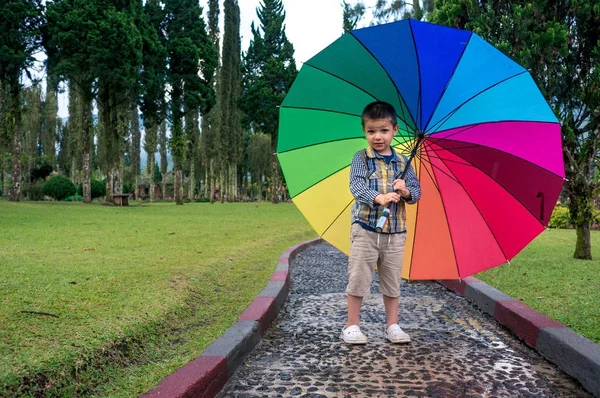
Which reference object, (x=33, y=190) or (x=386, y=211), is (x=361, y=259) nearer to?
(x=386, y=211)

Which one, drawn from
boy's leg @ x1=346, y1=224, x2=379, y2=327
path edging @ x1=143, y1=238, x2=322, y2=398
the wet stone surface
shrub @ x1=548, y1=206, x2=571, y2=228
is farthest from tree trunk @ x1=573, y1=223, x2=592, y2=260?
shrub @ x1=548, y1=206, x2=571, y2=228

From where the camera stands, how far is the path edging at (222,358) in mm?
2795

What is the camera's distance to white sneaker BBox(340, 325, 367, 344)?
4.02 meters

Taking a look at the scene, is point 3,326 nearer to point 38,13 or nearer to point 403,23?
point 403,23

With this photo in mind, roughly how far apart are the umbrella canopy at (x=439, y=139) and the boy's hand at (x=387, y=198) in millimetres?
744

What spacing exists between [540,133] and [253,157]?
58.9 metres

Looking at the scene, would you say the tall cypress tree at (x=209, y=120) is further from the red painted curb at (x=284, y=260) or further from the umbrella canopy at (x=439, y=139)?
the umbrella canopy at (x=439, y=139)

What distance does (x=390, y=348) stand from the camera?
13.1 feet

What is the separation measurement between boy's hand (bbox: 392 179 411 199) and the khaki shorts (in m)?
0.39

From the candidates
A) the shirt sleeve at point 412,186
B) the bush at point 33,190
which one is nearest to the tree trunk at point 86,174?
the bush at point 33,190

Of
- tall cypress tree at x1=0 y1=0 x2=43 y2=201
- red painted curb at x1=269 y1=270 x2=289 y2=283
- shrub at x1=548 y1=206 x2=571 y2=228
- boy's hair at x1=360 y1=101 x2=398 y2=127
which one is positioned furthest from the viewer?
tall cypress tree at x1=0 y1=0 x2=43 y2=201

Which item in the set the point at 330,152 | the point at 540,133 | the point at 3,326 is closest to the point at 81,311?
the point at 3,326

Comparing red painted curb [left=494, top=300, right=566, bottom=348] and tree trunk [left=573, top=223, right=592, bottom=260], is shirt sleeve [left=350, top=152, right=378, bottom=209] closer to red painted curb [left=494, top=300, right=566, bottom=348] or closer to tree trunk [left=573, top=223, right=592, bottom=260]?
red painted curb [left=494, top=300, right=566, bottom=348]

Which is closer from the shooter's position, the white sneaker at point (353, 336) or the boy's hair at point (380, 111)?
the boy's hair at point (380, 111)
